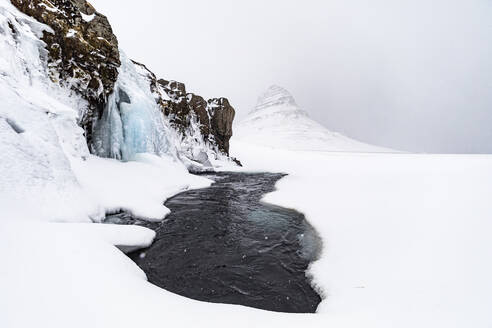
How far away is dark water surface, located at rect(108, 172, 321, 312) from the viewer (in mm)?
6270

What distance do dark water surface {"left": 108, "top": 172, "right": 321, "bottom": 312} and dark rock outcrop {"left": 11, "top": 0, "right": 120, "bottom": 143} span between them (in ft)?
33.1

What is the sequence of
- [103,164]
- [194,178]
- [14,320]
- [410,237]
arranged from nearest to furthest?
[14,320] < [410,237] < [103,164] < [194,178]

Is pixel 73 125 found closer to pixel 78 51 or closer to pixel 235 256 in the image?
pixel 78 51

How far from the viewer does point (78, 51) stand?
51.8ft

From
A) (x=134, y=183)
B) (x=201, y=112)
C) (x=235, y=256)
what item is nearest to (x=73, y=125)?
(x=134, y=183)

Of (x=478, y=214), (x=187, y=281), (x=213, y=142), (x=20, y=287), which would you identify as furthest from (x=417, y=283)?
(x=213, y=142)

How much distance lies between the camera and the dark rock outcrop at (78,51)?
14.4 m

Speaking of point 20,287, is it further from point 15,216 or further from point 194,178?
point 194,178

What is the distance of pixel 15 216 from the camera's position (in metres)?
6.08

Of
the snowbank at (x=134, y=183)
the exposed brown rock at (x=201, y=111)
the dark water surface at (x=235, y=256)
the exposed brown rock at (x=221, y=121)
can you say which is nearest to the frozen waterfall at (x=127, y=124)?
the snowbank at (x=134, y=183)

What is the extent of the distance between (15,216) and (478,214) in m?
12.7

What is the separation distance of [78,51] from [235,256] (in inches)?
678

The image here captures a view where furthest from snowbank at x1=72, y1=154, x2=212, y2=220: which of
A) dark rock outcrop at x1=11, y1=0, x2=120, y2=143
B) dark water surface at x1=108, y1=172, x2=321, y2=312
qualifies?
dark rock outcrop at x1=11, y1=0, x2=120, y2=143

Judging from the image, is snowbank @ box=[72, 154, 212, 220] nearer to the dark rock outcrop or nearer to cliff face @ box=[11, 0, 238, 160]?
cliff face @ box=[11, 0, 238, 160]
